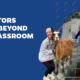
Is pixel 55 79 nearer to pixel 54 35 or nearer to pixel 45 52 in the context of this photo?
pixel 45 52

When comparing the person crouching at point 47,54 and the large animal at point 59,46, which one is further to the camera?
the person crouching at point 47,54

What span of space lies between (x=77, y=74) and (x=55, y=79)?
0.86m

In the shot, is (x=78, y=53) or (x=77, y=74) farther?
(x=78, y=53)

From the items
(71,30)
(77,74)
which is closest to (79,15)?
(71,30)

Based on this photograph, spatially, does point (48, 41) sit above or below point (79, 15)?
below

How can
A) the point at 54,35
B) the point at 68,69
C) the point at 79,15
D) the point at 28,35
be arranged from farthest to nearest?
1. the point at 79,15
2. the point at 28,35
3. the point at 68,69
4. the point at 54,35

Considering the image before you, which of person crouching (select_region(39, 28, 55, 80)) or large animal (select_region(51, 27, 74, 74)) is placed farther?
person crouching (select_region(39, 28, 55, 80))

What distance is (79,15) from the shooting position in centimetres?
1462

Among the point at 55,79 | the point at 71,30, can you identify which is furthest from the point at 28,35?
the point at 71,30

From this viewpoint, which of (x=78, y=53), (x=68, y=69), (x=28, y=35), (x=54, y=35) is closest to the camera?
(x=54, y=35)

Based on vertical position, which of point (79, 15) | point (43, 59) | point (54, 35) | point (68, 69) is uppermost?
point (79, 15)

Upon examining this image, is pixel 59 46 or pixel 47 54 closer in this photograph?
pixel 59 46

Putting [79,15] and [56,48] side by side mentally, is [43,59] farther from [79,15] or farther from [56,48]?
[79,15]

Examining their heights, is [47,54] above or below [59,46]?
below
